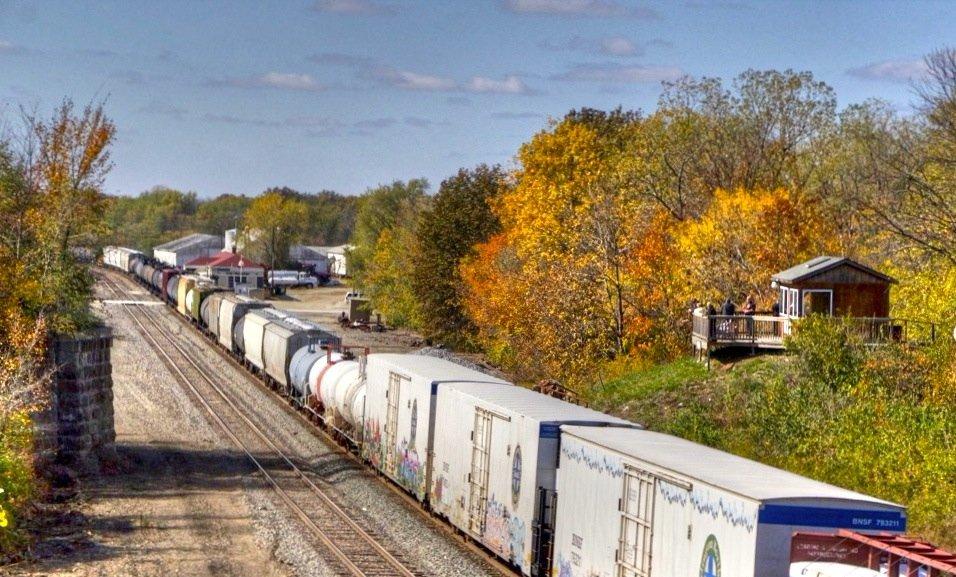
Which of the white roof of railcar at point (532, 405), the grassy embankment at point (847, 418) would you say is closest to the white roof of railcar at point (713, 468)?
the white roof of railcar at point (532, 405)

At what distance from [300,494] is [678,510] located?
1784 centimetres

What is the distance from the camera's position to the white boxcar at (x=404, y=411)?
2892cm

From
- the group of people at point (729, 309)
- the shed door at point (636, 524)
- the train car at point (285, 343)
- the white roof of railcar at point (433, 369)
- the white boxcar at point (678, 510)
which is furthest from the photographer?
the train car at point (285, 343)

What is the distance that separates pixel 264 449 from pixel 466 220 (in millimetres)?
44327

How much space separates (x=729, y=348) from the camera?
46.1 m

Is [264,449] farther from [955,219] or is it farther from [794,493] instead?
[794,493]

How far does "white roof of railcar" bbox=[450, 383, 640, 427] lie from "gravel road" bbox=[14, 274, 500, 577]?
326 cm

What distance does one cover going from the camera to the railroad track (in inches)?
981

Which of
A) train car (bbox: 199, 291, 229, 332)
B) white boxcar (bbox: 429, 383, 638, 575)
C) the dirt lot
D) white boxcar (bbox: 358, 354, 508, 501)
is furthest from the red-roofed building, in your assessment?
white boxcar (bbox: 429, 383, 638, 575)

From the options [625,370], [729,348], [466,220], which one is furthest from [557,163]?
[729,348]

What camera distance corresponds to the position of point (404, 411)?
30922 mm

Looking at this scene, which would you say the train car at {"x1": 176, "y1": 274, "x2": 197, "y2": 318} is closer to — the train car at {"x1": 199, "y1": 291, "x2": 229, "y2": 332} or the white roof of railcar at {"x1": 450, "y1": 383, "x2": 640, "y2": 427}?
the train car at {"x1": 199, "y1": 291, "x2": 229, "y2": 332}

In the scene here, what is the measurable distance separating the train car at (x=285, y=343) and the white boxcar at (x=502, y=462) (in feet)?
70.8

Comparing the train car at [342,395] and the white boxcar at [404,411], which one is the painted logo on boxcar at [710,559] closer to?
the white boxcar at [404,411]
